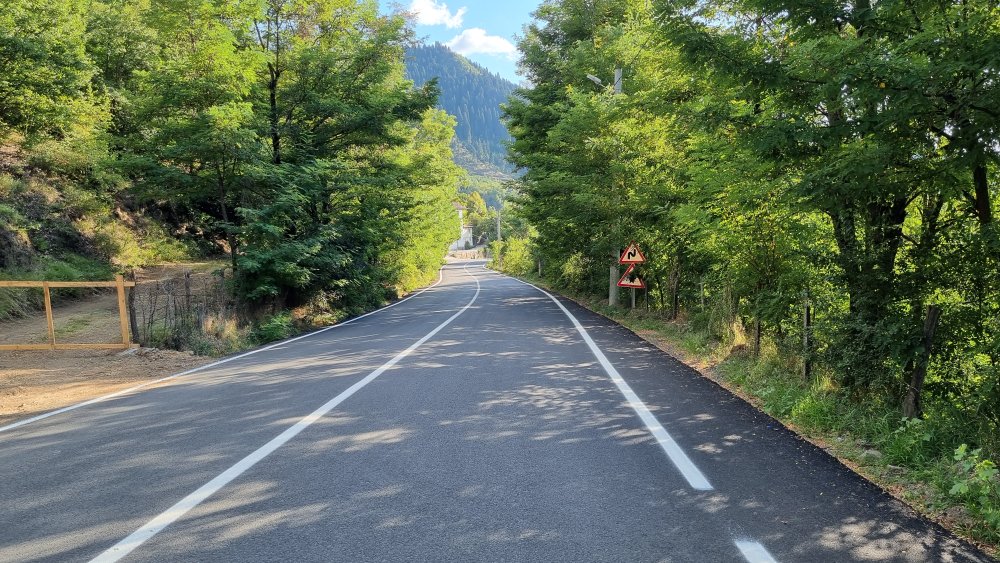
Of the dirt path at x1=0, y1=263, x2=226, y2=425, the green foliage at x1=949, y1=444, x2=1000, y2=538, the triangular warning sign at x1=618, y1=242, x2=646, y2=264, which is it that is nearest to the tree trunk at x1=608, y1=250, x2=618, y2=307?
the triangular warning sign at x1=618, y1=242, x2=646, y2=264

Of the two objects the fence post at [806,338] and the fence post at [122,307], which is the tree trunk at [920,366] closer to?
the fence post at [806,338]

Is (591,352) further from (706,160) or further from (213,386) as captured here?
(213,386)

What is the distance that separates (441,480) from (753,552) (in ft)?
7.14

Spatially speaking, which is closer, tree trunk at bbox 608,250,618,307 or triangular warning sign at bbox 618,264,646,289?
triangular warning sign at bbox 618,264,646,289

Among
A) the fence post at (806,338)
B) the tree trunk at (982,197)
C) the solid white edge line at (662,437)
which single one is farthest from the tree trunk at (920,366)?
the solid white edge line at (662,437)

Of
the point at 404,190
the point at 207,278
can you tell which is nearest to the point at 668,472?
the point at 207,278

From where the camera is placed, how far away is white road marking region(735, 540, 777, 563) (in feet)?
9.68

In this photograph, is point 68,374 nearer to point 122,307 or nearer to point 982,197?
point 122,307

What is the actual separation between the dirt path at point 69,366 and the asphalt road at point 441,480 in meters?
1.00

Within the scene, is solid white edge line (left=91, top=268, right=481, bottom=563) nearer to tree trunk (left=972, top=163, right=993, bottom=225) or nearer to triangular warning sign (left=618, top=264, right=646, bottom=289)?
tree trunk (left=972, top=163, right=993, bottom=225)

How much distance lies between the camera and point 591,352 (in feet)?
32.6

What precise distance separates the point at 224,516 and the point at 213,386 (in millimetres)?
4974

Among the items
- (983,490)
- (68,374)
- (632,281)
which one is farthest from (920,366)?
(68,374)

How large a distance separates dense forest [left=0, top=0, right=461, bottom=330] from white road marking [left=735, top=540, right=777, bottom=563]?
13.8m
